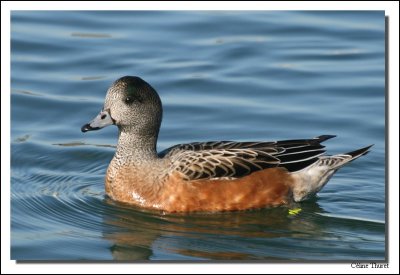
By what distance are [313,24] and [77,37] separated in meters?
3.59

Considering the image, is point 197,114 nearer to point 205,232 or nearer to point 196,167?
point 196,167

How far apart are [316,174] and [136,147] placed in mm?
1850

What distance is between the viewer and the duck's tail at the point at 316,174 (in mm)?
9984

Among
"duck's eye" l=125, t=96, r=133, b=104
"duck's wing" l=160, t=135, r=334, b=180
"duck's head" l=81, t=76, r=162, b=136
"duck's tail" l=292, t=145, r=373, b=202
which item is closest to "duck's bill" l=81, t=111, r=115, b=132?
"duck's head" l=81, t=76, r=162, b=136

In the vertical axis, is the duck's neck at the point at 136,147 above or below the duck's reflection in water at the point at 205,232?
above

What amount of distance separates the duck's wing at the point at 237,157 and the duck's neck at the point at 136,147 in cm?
16

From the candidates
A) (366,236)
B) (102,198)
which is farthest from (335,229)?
(102,198)

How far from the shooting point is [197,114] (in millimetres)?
12336

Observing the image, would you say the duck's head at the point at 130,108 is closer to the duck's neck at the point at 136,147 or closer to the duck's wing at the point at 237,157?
the duck's neck at the point at 136,147

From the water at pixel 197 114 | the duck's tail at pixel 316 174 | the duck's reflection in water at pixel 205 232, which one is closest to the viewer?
the duck's reflection in water at pixel 205 232

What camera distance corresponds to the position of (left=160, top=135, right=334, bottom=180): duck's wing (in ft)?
31.7

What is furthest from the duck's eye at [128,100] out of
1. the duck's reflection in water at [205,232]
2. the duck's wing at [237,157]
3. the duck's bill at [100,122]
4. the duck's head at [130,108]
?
the duck's reflection in water at [205,232]

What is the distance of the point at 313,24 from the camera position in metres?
15.1

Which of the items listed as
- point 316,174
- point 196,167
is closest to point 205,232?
point 196,167
